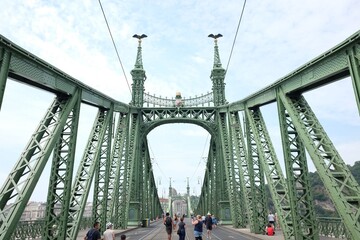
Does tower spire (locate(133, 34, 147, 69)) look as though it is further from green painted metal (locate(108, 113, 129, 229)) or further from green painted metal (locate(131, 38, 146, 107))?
green painted metal (locate(108, 113, 129, 229))

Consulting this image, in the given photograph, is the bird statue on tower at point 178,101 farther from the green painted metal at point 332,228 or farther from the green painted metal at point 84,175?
the green painted metal at point 332,228

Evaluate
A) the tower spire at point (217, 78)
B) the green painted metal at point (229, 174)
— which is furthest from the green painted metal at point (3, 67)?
the tower spire at point (217, 78)

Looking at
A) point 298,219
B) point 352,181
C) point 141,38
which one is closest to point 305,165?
point 298,219

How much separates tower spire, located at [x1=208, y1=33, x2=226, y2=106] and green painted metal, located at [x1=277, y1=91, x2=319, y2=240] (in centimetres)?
1926

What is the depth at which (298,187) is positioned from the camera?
41.9 feet

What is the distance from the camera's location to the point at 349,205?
8797 millimetres

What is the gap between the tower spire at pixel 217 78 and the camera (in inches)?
1283

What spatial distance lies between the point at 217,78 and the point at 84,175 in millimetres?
22149

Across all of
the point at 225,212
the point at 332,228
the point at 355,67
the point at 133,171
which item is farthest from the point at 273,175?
the point at 133,171

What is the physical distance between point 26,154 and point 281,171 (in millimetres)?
11661

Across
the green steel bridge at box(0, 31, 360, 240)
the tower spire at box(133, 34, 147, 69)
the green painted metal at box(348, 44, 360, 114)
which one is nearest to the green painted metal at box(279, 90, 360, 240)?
the green steel bridge at box(0, 31, 360, 240)

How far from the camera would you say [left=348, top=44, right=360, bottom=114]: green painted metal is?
846 cm

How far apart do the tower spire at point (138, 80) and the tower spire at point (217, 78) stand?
8287 mm

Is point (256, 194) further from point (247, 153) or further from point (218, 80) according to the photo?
point (218, 80)
